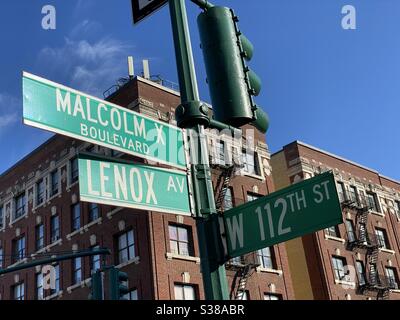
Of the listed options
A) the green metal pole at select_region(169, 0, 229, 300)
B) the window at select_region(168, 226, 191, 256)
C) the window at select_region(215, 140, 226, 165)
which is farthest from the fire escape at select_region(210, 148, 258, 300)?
the green metal pole at select_region(169, 0, 229, 300)

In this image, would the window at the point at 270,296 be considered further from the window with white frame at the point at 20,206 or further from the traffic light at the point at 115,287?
the traffic light at the point at 115,287

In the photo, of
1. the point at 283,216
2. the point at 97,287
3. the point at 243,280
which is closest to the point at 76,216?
the point at 243,280

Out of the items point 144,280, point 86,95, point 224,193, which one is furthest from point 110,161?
point 224,193

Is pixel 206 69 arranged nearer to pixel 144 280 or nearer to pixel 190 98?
pixel 190 98

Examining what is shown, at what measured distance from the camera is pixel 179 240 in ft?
96.0

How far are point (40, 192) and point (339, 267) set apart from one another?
20.2 meters

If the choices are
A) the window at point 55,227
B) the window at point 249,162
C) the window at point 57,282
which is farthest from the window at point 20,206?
the window at point 249,162

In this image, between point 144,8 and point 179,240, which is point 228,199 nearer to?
point 179,240

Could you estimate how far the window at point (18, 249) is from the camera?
3612cm

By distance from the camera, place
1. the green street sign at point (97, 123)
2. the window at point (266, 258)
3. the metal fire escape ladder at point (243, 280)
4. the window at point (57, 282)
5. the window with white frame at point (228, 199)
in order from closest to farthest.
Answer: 1. the green street sign at point (97, 123)
2. the metal fire escape ladder at point (243, 280)
3. the window with white frame at point (228, 199)
4. the window at point (57, 282)
5. the window at point (266, 258)

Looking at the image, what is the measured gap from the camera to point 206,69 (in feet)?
20.9

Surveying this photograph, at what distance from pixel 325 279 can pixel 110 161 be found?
32.8 m

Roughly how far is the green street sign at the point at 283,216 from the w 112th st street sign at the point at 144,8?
2.78m

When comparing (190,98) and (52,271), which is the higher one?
(52,271)
